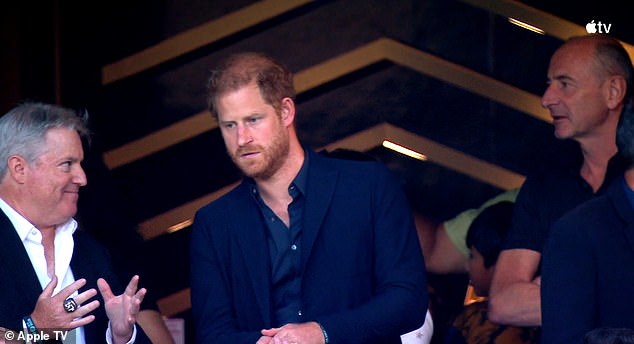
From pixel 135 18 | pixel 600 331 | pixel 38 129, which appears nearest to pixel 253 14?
pixel 135 18

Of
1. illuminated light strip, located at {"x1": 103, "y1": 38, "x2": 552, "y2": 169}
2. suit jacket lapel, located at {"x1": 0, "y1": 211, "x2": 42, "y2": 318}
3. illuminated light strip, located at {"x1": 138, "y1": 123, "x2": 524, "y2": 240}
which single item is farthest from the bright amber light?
suit jacket lapel, located at {"x1": 0, "y1": 211, "x2": 42, "y2": 318}

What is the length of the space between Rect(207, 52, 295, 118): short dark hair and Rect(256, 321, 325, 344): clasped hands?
779 mm

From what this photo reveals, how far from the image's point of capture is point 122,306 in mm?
4781

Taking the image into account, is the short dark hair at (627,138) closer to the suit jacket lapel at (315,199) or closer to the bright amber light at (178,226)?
the suit jacket lapel at (315,199)

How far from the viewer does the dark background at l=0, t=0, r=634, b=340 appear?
21.0 feet

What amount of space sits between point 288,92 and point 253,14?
4.55 feet

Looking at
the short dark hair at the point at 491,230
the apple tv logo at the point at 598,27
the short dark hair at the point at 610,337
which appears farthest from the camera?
the apple tv logo at the point at 598,27

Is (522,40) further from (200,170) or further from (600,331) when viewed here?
(600,331)

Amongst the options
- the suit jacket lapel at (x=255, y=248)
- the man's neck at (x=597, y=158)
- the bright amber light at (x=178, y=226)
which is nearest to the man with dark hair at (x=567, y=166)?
the man's neck at (x=597, y=158)

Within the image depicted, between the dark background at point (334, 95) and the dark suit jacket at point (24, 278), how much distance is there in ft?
4.12

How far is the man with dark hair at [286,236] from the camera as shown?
4965 millimetres

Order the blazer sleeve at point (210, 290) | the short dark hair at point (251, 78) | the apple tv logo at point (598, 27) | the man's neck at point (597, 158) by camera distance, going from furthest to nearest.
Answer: the apple tv logo at point (598, 27)
the man's neck at point (597, 158)
the short dark hair at point (251, 78)
the blazer sleeve at point (210, 290)

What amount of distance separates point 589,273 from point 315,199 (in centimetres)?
96

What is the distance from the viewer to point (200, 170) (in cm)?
649
